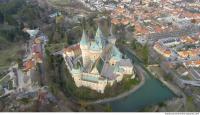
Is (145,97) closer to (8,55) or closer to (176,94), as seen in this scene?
(176,94)

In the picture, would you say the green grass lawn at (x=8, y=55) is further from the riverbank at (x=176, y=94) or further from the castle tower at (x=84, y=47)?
the riverbank at (x=176, y=94)

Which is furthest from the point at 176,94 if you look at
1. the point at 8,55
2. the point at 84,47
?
the point at 8,55

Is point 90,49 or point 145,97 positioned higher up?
point 90,49

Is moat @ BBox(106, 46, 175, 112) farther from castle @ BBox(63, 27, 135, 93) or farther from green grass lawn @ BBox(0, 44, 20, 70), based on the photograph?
green grass lawn @ BBox(0, 44, 20, 70)

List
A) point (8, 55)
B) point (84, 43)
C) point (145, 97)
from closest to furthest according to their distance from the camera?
point (145, 97), point (84, 43), point (8, 55)

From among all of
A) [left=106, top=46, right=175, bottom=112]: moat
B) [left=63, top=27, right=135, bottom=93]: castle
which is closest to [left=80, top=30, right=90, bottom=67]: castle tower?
[left=63, top=27, right=135, bottom=93]: castle

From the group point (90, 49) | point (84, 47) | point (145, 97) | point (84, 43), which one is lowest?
point (145, 97)

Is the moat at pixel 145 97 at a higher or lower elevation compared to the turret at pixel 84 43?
lower

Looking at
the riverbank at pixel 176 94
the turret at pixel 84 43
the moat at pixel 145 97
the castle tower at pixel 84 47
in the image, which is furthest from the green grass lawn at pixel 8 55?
the riverbank at pixel 176 94
